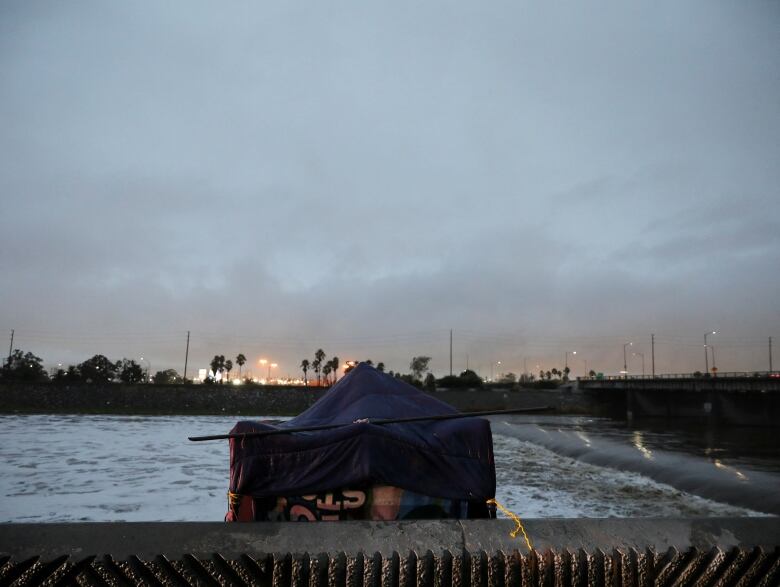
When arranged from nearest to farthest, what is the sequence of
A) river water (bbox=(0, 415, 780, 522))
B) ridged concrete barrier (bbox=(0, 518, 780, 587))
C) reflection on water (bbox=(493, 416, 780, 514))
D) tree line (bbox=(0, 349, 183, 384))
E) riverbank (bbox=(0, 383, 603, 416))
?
ridged concrete barrier (bbox=(0, 518, 780, 587)) < river water (bbox=(0, 415, 780, 522)) < reflection on water (bbox=(493, 416, 780, 514)) < riverbank (bbox=(0, 383, 603, 416)) < tree line (bbox=(0, 349, 183, 384))

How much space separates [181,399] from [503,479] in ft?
209

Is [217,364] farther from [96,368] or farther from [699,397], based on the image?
[699,397]

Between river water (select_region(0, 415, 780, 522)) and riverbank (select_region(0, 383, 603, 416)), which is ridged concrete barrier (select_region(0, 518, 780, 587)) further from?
riverbank (select_region(0, 383, 603, 416))

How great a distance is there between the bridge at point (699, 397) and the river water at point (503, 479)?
95.9 ft

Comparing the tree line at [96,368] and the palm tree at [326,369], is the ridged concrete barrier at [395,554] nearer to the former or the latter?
the tree line at [96,368]

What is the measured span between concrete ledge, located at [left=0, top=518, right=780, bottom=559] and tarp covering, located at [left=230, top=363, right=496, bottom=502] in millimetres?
1929

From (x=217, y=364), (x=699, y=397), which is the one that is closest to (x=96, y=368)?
(x=217, y=364)

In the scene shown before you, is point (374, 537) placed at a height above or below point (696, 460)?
above

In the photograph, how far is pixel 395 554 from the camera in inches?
161

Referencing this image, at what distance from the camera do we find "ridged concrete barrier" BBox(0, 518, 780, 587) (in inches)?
151

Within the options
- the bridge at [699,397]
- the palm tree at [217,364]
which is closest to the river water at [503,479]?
the bridge at [699,397]

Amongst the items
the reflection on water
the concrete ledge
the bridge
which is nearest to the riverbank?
the bridge

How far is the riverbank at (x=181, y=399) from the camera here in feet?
226

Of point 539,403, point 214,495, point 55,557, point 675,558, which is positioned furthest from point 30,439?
point 539,403
